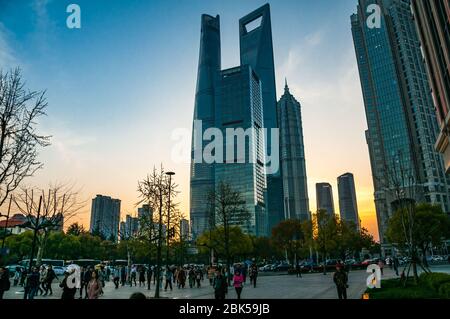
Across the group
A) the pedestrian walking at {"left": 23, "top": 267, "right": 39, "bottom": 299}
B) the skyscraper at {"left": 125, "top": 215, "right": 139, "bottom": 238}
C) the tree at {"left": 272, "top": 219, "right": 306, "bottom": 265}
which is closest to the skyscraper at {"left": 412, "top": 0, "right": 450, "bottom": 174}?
the skyscraper at {"left": 125, "top": 215, "right": 139, "bottom": 238}

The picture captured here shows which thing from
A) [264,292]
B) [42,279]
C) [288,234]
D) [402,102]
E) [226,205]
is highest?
[402,102]

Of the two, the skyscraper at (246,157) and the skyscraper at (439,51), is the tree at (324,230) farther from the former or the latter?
the skyscraper at (246,157)

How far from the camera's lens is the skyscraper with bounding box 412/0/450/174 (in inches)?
742

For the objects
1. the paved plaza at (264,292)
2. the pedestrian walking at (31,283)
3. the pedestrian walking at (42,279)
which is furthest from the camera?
the pedestrian walking at (42,279)

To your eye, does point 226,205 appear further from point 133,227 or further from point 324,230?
point 133,227

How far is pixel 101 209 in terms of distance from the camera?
193875 millimetres

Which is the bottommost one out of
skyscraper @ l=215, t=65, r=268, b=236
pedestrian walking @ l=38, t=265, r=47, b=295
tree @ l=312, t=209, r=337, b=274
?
pedestrian walking @ l=38, t=265, r=47, b=295

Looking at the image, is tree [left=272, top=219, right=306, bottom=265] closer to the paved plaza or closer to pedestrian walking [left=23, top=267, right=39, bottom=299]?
the paved plaza

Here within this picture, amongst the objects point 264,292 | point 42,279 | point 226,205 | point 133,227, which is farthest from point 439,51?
point 133,227

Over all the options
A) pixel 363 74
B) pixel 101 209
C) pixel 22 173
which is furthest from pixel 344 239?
pixel 101 209

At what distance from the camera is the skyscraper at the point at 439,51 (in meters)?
18.8

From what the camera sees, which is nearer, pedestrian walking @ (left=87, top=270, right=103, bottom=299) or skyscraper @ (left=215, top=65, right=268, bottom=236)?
pedestrian walking @ (left=87, top=270, right=103, bottom=299)

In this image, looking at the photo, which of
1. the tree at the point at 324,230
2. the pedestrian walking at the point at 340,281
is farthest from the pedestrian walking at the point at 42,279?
the tree at the point at 324,230

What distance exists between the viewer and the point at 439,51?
20.4 m
